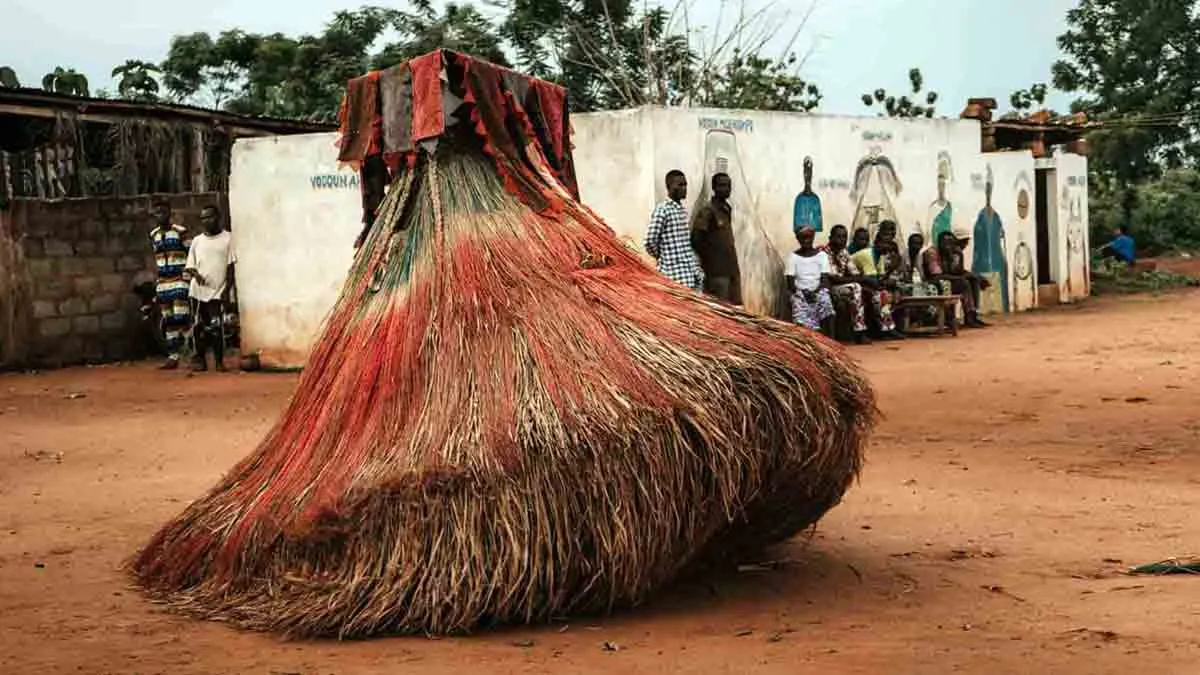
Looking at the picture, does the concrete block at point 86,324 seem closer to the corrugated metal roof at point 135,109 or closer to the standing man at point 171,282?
the standing man at point 171,282

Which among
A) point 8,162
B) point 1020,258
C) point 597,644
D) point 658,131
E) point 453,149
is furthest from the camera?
point 1020,258

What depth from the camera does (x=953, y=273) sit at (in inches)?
658

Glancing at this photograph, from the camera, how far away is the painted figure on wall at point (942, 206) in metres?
17.1

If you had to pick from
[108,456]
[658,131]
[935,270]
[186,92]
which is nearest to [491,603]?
[108,456]

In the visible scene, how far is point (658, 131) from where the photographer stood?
43.5 ft

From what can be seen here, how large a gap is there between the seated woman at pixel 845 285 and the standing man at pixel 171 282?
5.96 meters

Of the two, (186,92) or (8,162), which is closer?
(8,162)

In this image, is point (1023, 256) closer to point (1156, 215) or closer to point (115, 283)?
point (115, 283)

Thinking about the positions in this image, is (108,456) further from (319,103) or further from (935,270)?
(319,103)

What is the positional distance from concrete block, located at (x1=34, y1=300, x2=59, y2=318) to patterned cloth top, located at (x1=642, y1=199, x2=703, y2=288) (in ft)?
21.3

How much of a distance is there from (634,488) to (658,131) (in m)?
9.23

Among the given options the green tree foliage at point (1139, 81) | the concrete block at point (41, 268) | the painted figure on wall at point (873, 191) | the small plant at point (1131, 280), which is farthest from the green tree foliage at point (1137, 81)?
the concrete block at point (41, 268)

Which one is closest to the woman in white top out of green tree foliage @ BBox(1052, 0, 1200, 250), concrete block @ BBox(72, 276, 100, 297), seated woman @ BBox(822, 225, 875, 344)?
seated woman @ BBox(822, 225, 875, 344)

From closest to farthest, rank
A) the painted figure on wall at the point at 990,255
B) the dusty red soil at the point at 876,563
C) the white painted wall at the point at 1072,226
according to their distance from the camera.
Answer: the dusty red soil at the point at 876,563 < the painted figure on wall at the point at 990,255 < the white painted wall at the point at 1072,226
